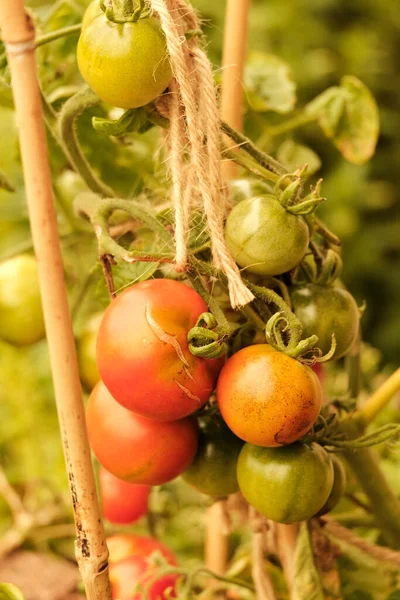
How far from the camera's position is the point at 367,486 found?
0.62 metres

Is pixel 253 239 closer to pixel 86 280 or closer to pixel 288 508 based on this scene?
pixel 288 508

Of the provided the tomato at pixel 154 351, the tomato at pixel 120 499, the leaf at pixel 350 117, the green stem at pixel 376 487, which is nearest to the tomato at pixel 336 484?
the green stem at pixel 376 487

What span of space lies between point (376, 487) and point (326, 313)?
0.21 metres

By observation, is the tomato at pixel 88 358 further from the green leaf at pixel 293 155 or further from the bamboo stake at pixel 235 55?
the green leaf at pixel 293 155

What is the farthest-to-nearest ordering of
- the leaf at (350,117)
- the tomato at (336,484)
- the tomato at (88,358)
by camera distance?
the leaf at (350,117) → the tomato at (88,358) → the tomato at (336,484)

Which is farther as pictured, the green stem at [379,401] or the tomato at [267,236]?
the green stem at [379,401]

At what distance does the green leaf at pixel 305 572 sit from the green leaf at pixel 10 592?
8.9 inches

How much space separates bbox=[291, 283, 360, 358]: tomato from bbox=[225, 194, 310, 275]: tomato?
1.7 inches

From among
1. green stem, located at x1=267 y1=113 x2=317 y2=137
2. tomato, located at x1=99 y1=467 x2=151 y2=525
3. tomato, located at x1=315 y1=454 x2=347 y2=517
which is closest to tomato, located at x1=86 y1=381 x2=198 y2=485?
tomato, located at x1=315 y1=454 x2=347 y2=517

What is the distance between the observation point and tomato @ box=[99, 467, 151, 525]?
28.8 inches

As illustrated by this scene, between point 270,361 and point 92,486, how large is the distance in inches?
6.3

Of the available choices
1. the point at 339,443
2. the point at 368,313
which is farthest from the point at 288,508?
the point at 368,313

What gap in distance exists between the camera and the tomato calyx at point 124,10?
44 centimetres

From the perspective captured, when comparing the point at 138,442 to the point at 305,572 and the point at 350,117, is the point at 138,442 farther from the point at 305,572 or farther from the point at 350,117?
the point at 350,117
